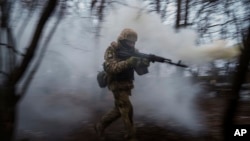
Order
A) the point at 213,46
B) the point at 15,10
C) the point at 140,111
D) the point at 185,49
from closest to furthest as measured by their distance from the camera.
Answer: the point at 15,10 → the point at 213,46 → the point at 185,49 → the point at 140,111

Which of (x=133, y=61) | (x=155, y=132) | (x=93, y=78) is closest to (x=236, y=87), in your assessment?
(x=133, y=61)

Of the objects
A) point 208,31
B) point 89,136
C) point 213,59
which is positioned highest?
point 208,31

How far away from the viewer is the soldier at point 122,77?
6180 mm

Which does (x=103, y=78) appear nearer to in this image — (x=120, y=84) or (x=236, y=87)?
(x=120, y=84)

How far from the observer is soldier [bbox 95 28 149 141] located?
6180 millimetres

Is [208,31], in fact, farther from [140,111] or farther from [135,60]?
[140,111]

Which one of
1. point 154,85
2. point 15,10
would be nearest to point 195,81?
point 154,85

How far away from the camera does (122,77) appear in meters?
6.35

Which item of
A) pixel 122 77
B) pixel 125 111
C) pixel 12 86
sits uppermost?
pixel 12 86

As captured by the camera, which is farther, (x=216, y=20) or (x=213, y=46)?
(x=213, y=46)

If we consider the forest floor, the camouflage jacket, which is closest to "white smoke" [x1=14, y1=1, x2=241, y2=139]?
the forest floor

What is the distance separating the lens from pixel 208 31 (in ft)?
22.7

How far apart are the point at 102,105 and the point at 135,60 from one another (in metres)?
3.70

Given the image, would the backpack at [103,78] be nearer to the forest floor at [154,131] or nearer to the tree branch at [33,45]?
the forest floor at [154,131]
